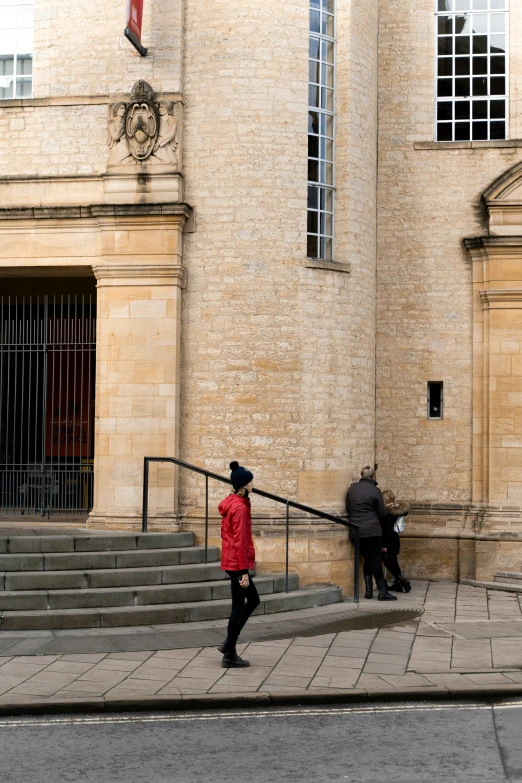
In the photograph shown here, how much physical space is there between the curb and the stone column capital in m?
7.31

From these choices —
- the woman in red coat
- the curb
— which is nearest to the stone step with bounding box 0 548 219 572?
the woman in red coat

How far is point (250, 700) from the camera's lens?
29.2 feet

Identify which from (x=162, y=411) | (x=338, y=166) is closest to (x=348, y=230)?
(x=338, y=166)

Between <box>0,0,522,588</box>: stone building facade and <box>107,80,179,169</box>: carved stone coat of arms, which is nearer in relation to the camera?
<box>0,0,522,588</box>: stone building facade

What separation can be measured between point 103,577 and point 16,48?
821 centimetres

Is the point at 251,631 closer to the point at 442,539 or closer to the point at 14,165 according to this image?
the point at 442,539

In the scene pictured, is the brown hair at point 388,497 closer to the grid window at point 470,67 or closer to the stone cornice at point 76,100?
the grid window at point 470,67

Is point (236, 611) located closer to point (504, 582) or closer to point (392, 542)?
point (392, 542)

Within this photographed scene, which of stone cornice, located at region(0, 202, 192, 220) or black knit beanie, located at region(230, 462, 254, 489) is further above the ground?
stone cornice, located at region(0, 202, 192, 220)

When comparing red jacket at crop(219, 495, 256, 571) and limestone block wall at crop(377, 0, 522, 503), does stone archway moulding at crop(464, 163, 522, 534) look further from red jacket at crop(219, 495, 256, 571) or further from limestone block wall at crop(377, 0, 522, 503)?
red jacket at crop(219, 495, 256, 571)

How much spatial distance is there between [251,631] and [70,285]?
8.40 metres

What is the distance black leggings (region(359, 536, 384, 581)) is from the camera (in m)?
14.9

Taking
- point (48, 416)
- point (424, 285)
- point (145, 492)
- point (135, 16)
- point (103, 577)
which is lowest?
point (103, 577)

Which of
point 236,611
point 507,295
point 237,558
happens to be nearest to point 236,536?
point 237,558
